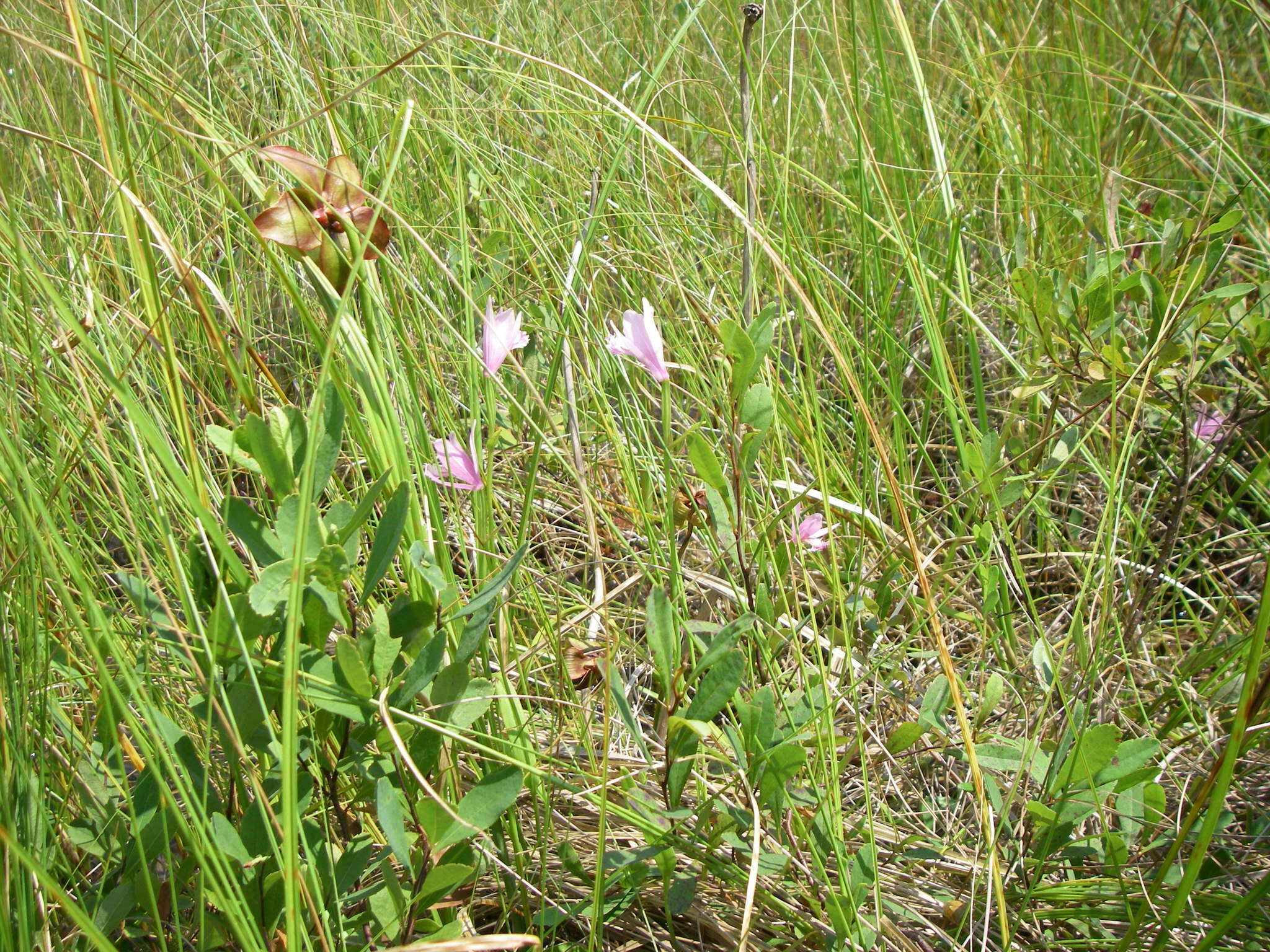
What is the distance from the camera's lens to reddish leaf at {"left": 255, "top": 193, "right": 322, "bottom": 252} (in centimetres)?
79

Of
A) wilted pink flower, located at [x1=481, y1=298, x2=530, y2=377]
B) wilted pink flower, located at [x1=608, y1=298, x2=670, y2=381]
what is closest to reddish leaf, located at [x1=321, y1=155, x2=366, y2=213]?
wilted pink flower, located at [x1=481, y1=298, x2=530, y2=377]

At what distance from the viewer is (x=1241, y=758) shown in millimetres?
1013

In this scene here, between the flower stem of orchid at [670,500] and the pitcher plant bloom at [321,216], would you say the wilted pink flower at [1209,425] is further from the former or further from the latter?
the pitcher plant bloom at [321,216]

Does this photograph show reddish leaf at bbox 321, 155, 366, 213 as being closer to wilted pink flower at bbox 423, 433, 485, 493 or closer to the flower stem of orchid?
wilted pink flower at bbox 423, 433, 485, 493

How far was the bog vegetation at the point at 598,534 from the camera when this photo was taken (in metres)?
0.77

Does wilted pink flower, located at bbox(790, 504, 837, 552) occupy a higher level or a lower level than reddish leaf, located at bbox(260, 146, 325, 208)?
lower

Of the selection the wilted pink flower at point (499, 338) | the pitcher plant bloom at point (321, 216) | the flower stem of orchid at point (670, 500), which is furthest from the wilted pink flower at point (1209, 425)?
the pitcher plant bloom at point (321, 216)

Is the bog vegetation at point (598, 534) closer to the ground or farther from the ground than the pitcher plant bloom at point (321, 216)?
closer to the ground

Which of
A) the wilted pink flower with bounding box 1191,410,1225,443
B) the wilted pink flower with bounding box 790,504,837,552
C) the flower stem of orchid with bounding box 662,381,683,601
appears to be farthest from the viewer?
the wilted pink flower with bounding box 1191,410,1225,443

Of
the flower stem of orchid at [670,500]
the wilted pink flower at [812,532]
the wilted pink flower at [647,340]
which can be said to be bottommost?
the wilted pink flower at [812,532]

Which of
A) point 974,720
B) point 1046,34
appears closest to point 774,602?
point 974,720

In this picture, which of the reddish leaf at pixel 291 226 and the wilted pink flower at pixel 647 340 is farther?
the wilted pink flower at pixel 647 340

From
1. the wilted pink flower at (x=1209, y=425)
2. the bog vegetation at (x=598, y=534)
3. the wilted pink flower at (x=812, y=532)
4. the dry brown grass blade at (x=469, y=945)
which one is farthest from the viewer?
the wilted pink flower at (x=1209, y=425)

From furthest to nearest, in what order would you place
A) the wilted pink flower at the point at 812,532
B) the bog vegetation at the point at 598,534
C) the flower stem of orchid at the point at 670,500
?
the wilted pink flower at the point at 812,532, the flower stem of orchid at the point at 670,500, the bog vegetation at the point at 598,534
